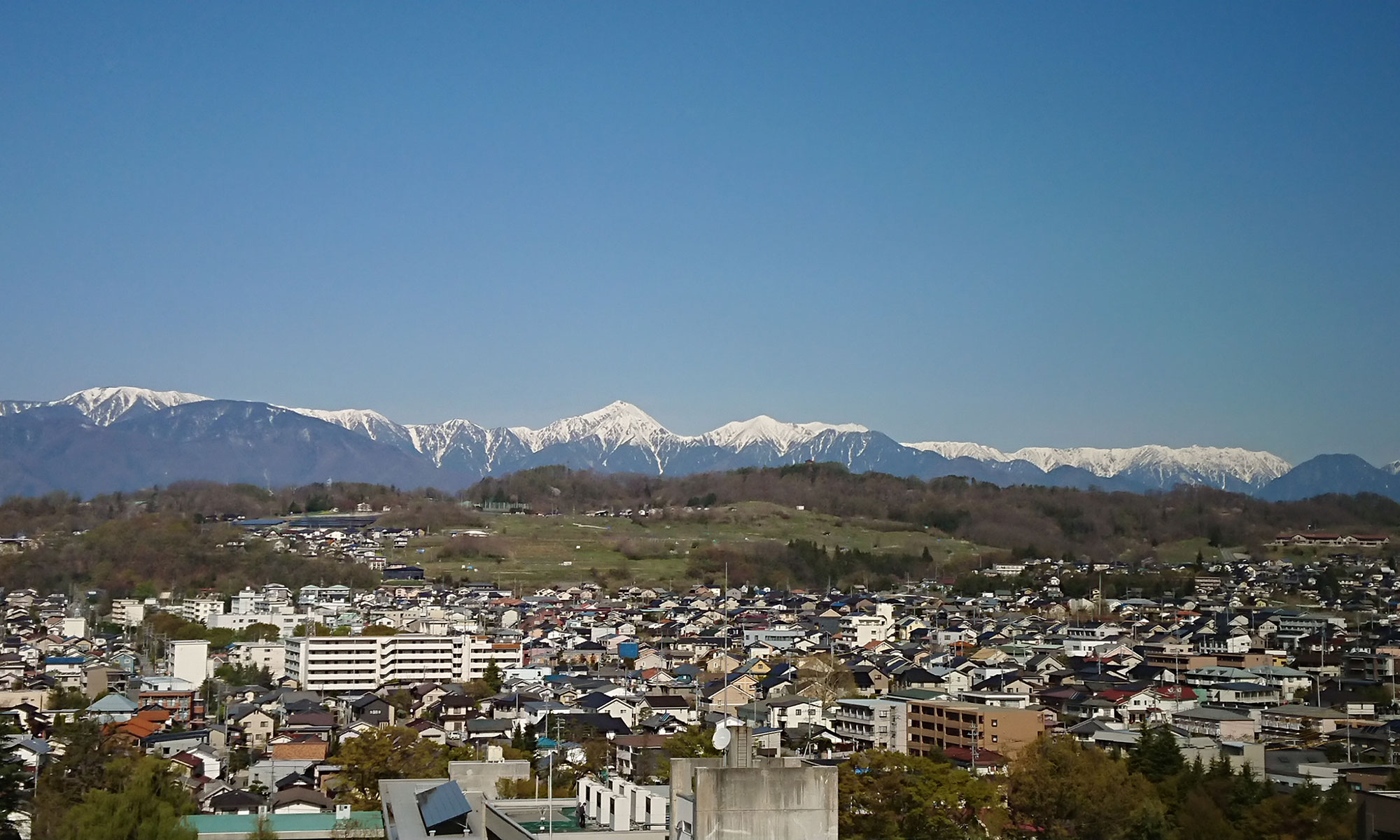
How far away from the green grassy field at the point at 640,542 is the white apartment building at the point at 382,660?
21.9 meters

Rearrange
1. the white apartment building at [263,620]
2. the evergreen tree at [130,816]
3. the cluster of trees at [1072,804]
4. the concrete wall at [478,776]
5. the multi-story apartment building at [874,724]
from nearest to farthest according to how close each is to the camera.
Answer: the concrete wall at [478,776] → the evergreen tree at [130,816] → the cluster of trees at [1072,804] → the multi-story apartment building at [874,724] → the white apartment building at [263,620]

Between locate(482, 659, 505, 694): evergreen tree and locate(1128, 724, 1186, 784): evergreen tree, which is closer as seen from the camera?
locate(1128, 724, 1186, 784): evergreen tree

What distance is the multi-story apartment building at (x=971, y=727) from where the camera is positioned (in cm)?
2466

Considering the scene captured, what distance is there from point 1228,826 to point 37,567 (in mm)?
53156

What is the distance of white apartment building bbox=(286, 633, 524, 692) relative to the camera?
35.9 meters

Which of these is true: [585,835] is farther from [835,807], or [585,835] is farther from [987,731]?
[987,731]

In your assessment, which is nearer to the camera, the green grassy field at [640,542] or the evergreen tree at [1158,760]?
the evergreen tree at [1158,760]

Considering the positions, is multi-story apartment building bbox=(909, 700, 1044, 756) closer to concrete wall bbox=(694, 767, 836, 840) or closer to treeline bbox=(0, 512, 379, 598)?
concrete wall bbox=(694, 767, 836, 840)

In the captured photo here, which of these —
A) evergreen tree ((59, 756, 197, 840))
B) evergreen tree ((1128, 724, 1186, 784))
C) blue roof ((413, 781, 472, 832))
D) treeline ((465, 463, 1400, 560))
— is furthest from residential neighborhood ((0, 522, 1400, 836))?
treeline ((465, 463, 1400, 560))

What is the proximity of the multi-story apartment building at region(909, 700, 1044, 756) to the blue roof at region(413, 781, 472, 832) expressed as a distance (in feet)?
52.5

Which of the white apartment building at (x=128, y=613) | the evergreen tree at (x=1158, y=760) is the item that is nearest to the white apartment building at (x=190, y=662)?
the white apartment building at (x=128, y=613)

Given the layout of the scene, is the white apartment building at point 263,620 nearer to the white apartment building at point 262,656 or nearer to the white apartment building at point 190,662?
the white apartment building at point 262,656

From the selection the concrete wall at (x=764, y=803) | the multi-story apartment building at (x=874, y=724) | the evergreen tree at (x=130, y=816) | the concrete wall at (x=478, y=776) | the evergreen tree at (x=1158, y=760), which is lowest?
the multi-story apartment building at (x=874, y=724)

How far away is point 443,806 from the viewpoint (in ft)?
28.0
